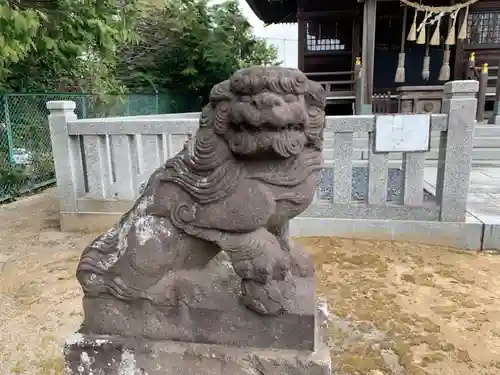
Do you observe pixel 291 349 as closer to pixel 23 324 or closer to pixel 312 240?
pixel 23 324

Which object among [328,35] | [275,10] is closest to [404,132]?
[328,35]

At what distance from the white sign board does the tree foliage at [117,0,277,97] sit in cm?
941

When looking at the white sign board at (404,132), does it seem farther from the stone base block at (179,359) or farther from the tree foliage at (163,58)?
the tree foliage at (163,58)

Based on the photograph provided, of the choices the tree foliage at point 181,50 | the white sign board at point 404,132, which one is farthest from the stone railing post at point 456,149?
the tree foliage at point 181,50

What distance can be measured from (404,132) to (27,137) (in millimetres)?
5945

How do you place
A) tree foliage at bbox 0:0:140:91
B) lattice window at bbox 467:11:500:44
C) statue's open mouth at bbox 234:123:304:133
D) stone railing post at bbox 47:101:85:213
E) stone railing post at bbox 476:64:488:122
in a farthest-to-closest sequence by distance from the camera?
lattice window at bbox 467:11:500:44 < stone railing post at bbox 476:64:488:122 < stone railing post at bbox 47:101:85:213 < tree foliage at bbox 0:0:140:91 < statue's open mouth at bbox 234:123:304:133

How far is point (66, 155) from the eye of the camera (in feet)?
14.7

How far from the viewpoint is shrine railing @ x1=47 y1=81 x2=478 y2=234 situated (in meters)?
3.89

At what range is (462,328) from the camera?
8.82 feet

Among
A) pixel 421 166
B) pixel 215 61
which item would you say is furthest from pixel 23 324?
pixel 215 61

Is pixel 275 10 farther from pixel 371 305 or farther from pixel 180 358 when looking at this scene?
pixel 180 358

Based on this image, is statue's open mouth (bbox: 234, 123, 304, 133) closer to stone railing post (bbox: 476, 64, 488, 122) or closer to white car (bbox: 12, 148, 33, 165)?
white car (bbox: 12, 148, 33, 165)

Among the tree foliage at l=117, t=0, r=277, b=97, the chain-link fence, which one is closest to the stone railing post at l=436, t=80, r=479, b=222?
the chain-link fence

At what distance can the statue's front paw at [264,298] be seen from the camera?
60.6 inches
